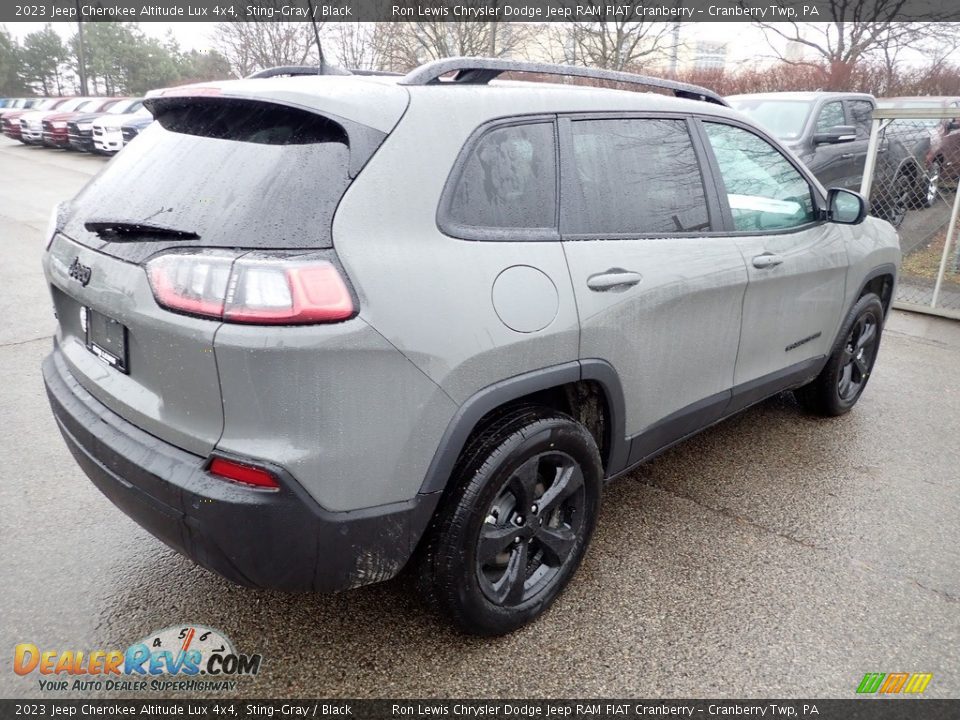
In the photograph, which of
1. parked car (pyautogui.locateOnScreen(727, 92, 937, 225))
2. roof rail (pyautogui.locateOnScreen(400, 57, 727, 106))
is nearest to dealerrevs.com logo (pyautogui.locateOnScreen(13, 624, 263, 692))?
roof rail (pyautogui.locateOnScreen(400, 57, 727, 106))

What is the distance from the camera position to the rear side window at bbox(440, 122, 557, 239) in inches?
82.7

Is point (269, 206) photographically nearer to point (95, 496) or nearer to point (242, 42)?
point (95, 496)

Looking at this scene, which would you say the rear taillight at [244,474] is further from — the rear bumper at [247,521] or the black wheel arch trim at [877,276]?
the black wheel arch trim at [877,276]

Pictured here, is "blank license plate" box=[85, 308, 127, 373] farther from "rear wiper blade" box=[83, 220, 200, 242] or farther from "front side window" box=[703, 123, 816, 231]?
"front side window" box=[703, 123, 816, 231]

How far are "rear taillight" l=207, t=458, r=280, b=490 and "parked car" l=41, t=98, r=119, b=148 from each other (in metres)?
23.6

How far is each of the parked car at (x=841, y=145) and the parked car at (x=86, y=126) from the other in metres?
17.1

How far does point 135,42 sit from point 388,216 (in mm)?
55762

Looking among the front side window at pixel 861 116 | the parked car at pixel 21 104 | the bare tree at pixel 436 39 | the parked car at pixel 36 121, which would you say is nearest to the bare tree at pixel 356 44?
the bare tree at pixel 436 39

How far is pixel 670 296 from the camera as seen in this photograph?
2664 mm

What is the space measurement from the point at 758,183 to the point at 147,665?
3.16 m

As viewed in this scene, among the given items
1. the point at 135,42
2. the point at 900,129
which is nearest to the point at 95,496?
the point at 900,129

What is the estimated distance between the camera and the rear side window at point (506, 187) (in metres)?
2.10

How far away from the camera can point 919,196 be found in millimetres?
9008

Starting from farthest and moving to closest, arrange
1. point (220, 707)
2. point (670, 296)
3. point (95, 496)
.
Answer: point (95, 496), point (670, 296), point (220, 707)
